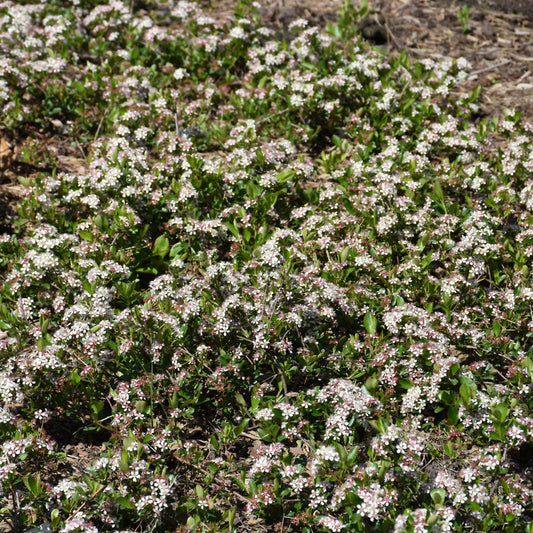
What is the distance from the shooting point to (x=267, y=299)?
4.70m

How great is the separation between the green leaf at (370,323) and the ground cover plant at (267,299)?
0.02m

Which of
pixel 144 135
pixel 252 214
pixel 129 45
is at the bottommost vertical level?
pixel 252 214

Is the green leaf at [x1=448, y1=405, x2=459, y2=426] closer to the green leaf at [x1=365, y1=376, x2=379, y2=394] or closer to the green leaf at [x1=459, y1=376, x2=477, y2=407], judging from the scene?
the green leaf at [x1=459, y1=376, x2=477, y2=407]

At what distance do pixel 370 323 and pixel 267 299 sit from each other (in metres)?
0.83

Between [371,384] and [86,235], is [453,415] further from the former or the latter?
[86,235]

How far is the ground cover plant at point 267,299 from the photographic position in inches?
Answer: 156

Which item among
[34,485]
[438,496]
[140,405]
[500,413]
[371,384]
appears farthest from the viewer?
[371,384]

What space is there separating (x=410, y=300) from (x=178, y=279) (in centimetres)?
196

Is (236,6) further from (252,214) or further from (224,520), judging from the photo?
(224,520)

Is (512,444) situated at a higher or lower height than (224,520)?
higher

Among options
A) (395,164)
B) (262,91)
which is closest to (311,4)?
(262,91)

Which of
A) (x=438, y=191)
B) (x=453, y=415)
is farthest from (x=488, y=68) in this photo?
(x=453, y=415)

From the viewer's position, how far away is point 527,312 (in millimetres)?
4977

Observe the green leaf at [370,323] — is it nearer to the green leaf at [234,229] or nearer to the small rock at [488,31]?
the green leaf at [234,229]
